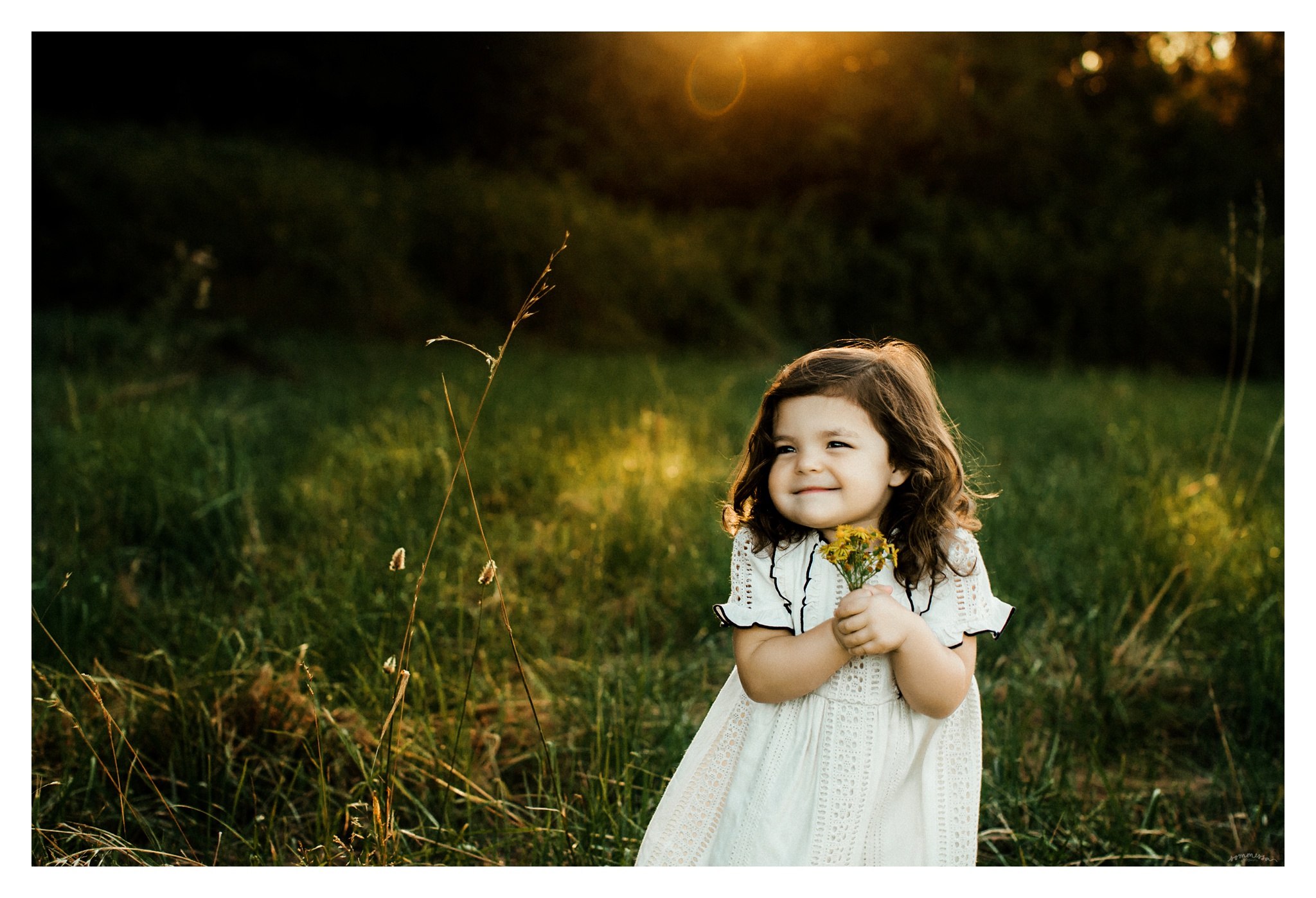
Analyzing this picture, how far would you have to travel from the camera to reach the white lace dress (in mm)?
1128

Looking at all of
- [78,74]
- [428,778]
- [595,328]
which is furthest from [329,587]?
[78,74]

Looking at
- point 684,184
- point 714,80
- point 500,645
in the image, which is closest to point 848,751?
point 500,645

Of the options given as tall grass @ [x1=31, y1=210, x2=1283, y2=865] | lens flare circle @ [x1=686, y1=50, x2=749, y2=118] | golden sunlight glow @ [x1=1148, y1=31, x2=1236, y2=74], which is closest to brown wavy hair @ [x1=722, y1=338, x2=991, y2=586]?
tall grass @ [x1=31, y1=210, x2=1283, y2=865]

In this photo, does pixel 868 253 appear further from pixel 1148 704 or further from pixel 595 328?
pixel 1148 704

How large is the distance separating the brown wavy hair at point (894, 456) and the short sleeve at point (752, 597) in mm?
22

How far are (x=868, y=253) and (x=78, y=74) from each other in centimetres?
781

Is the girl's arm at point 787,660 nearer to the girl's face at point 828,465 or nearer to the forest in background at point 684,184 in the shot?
the girl's face at point 828,465

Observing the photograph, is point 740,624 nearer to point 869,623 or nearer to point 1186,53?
point 869,623

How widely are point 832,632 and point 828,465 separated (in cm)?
21

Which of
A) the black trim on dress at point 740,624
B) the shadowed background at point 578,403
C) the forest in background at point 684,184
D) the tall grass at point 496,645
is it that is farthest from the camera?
the forest in background at point 684,184

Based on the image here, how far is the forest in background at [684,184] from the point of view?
703 cm

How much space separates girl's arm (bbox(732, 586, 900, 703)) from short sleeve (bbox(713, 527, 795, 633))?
0.05ft

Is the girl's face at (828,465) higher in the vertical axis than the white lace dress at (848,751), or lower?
higher

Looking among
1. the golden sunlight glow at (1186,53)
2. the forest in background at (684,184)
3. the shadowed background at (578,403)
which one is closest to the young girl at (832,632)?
the shadowed background at (578,403)
